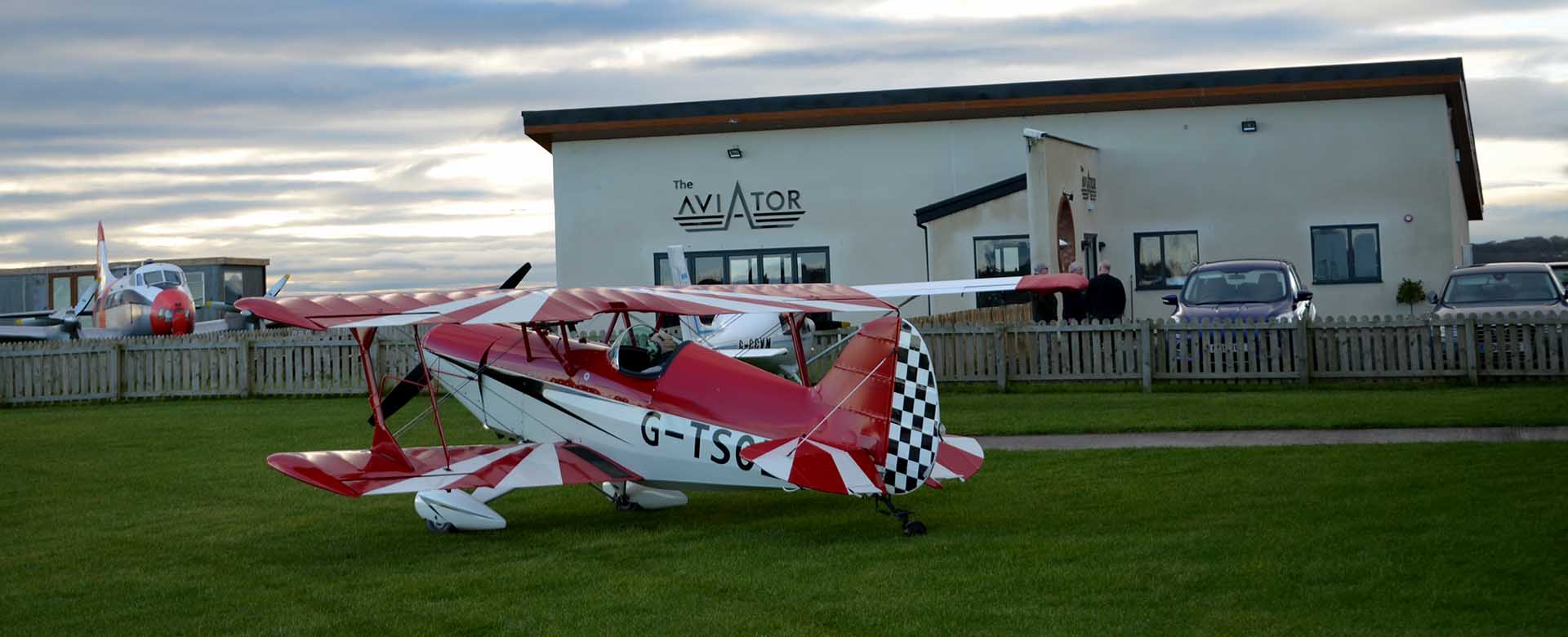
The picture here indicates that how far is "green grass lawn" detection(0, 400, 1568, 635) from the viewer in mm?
6926

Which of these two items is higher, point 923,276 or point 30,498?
point 923,276

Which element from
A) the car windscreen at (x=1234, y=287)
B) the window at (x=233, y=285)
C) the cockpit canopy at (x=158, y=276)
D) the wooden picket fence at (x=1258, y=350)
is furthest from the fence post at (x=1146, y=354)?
the window at (x=233, y=285)

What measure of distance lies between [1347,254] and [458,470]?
74.0ft

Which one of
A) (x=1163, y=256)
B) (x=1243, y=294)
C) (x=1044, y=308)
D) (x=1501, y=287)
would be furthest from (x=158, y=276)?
(x=1501, y=287)

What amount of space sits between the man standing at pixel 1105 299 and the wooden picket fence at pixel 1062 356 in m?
1.36

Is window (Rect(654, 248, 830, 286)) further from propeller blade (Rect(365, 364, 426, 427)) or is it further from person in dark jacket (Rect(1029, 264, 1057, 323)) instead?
propeller blade (Rect(365, 364, 426, 427))

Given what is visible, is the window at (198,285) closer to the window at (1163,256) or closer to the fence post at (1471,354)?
the window at (1163,256)

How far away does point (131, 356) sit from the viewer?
24281 mm

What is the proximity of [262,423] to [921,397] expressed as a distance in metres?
12.0

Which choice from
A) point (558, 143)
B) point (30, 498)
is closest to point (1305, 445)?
point (30, 498)

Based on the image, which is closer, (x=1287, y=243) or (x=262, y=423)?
(x=262, y=423)

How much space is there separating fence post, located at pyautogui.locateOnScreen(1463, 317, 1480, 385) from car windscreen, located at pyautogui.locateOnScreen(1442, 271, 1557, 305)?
2.37 m

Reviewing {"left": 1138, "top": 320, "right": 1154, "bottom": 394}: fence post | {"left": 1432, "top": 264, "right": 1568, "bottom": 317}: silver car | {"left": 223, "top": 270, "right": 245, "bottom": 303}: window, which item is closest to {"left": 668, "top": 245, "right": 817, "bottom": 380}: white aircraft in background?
{"left": 1138, "top": 320, "right": 1154, "bottom": 394}: fence post

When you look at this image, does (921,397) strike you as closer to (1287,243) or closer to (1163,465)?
(1163,465)
